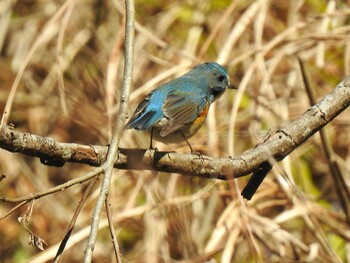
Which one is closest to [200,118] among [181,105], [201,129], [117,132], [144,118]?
[181,105]

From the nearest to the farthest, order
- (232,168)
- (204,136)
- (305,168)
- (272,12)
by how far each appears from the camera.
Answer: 1. (232,168)
2. (204,136)
3. (305,168)
4. (272,12)

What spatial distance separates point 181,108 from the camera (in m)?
3.40

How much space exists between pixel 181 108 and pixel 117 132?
4.69 feet

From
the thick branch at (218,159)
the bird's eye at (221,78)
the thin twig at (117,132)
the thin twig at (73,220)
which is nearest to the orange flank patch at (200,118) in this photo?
the bird's eye at (221,78)

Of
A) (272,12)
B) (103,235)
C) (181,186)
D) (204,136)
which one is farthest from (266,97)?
(103,235)

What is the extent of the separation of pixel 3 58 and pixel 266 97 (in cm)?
229

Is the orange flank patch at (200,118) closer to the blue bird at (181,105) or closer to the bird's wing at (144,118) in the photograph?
the blue bird at (181,105)

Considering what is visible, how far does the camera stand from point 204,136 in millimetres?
4270

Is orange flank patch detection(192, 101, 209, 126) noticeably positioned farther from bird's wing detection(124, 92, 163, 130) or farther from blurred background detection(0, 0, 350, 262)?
bird's wing detection(124, 92, 163, 130)

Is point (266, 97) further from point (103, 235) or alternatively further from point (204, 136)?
point (103, 235)

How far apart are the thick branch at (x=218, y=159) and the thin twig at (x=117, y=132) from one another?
0.45ft

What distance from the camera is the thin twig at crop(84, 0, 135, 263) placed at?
1751mm

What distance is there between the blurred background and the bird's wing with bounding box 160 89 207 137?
0.27m

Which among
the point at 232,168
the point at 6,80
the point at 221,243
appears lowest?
the point at 232,168
